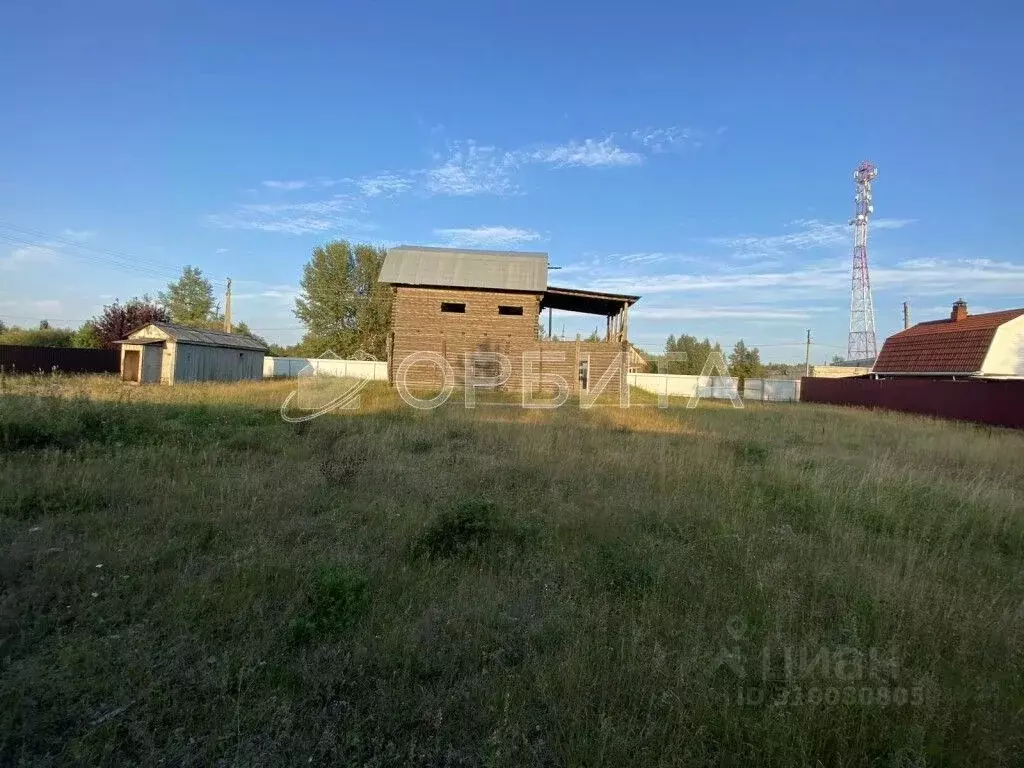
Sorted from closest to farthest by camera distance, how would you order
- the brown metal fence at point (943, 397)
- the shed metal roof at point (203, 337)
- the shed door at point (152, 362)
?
the brown metal fence at point (943, 397) → the shed door at point (152, 362) → the shed metal roof at point (203, 337)

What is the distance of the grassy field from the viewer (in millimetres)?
2172

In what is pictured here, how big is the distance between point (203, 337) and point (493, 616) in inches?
895

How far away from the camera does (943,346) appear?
24484mm

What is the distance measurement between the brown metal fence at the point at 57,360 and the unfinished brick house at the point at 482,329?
14902 millimetres

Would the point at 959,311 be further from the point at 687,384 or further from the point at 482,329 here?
the point at 482,329

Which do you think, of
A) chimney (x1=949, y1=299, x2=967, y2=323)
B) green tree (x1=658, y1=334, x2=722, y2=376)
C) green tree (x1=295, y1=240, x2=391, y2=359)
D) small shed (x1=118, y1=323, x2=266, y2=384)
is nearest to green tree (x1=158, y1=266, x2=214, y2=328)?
green tree (x1=295, y1=240, x2=391, y2=359)

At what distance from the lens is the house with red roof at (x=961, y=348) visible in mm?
21516

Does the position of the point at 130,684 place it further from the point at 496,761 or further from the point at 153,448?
the point at 153,448

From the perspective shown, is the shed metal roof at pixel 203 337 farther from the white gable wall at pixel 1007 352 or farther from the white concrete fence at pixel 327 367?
the white gable wall at pixel 1007 352

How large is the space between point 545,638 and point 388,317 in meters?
40.9

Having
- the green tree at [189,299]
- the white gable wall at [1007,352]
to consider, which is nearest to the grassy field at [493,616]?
the white gable wall at [1007,352]

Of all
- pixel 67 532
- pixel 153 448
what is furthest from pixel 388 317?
pixel 67 532

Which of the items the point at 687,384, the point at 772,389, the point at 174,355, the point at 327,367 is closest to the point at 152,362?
the point at 174,355

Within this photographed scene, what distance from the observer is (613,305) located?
917 inches
